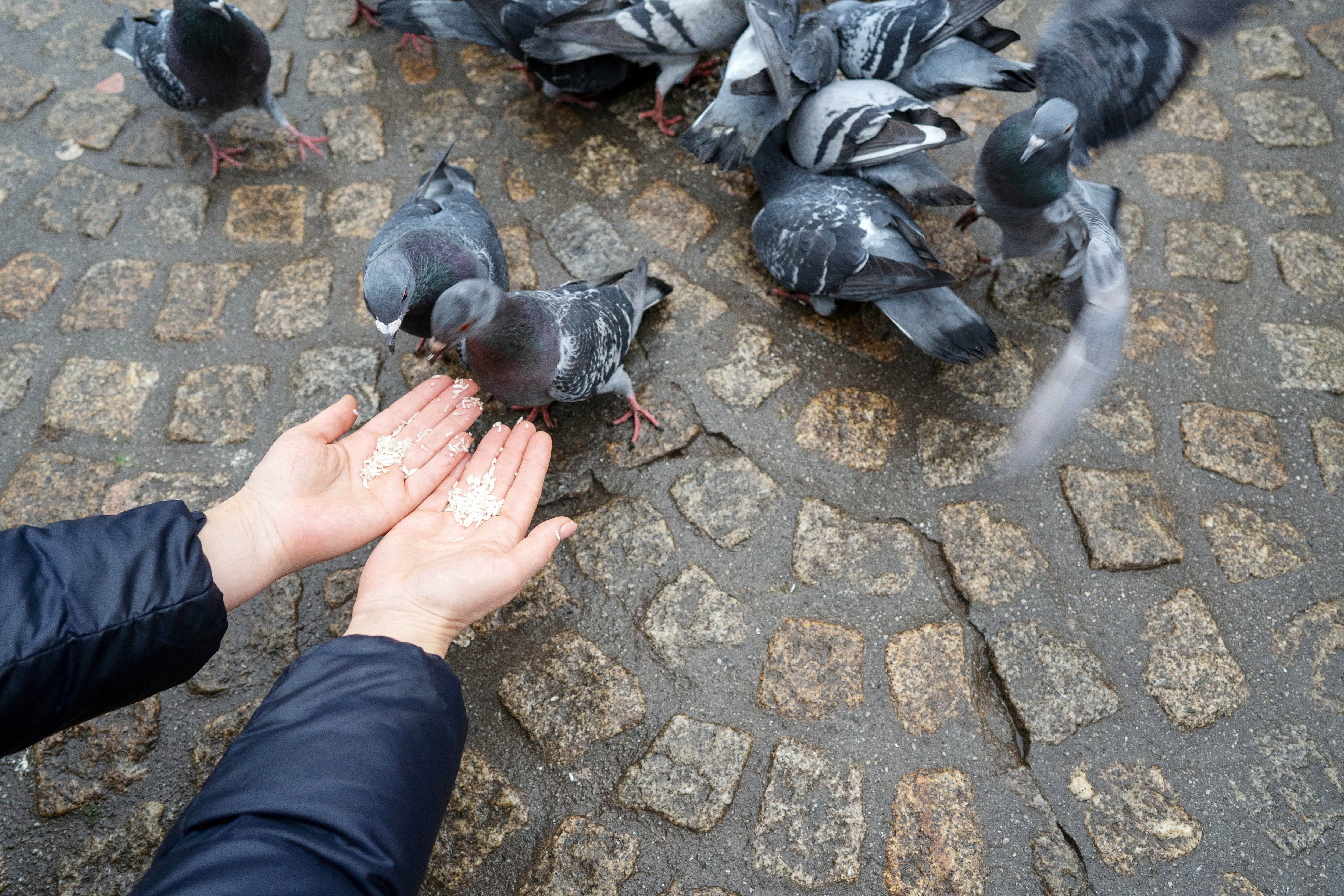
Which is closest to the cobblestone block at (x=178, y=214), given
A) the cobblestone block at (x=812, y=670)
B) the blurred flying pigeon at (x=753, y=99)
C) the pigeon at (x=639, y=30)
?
the pigeon at (x=639, y=30)

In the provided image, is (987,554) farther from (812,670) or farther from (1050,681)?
(812,670)

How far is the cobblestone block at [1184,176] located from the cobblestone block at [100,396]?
5.25 meters

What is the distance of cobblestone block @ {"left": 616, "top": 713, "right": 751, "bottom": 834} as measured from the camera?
2.74m

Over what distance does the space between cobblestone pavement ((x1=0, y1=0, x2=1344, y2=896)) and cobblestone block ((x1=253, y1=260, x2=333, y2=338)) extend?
17mm

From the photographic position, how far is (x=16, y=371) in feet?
11.7

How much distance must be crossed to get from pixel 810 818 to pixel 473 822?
1200 millimetres

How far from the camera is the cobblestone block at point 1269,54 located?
4.60 m

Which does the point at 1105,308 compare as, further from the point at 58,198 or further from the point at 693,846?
the point at 58,198

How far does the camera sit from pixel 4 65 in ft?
15.0

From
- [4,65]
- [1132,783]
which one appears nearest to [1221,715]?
[1132,783]

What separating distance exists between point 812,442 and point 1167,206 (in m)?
2.49

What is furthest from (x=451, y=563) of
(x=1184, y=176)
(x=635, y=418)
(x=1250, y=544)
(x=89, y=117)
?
(x=1184, y=176)

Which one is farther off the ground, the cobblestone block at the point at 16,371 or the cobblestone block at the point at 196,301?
the cobblestone block at the point at 196,301

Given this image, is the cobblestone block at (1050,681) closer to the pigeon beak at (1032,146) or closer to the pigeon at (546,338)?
the pigeon at (546,338)
